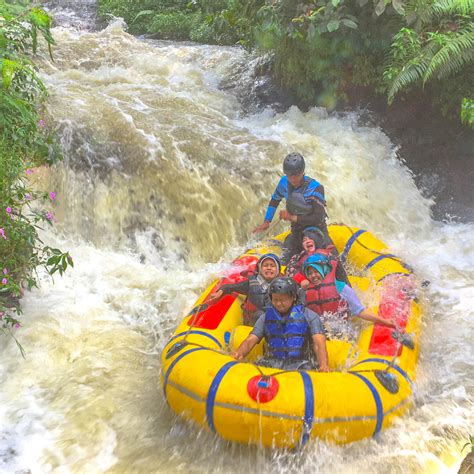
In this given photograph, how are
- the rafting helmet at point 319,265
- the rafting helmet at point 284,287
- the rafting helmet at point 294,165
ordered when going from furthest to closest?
the rafting helmet at point 294,165 < the rafting helmet at point 319,265 < the rafting helmet at point 284,287

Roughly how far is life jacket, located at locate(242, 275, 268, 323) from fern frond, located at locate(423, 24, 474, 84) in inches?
150

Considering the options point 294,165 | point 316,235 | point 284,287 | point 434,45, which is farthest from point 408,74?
point 284,287

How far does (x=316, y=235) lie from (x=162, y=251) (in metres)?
1.89

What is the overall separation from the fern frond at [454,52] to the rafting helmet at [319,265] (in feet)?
11.5

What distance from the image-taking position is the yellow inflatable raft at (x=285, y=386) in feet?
10.7

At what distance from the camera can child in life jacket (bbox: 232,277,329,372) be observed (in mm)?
3738

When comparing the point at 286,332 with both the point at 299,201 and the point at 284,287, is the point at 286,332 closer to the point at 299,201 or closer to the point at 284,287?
the point at 284,287

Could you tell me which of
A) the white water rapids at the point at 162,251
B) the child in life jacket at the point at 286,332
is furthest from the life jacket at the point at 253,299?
the white water rapids at the point at 162,251

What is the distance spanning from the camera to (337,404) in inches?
130

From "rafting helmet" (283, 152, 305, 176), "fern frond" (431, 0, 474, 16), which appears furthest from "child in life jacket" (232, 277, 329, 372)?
"fern frond" (431, 0, 474, 16)

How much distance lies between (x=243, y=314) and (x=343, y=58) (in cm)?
493

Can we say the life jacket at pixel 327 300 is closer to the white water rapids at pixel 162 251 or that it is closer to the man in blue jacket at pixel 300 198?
the white water rapids at pixel 162 251

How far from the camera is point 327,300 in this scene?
4.25m

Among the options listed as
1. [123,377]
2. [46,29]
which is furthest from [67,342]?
[46,29]
